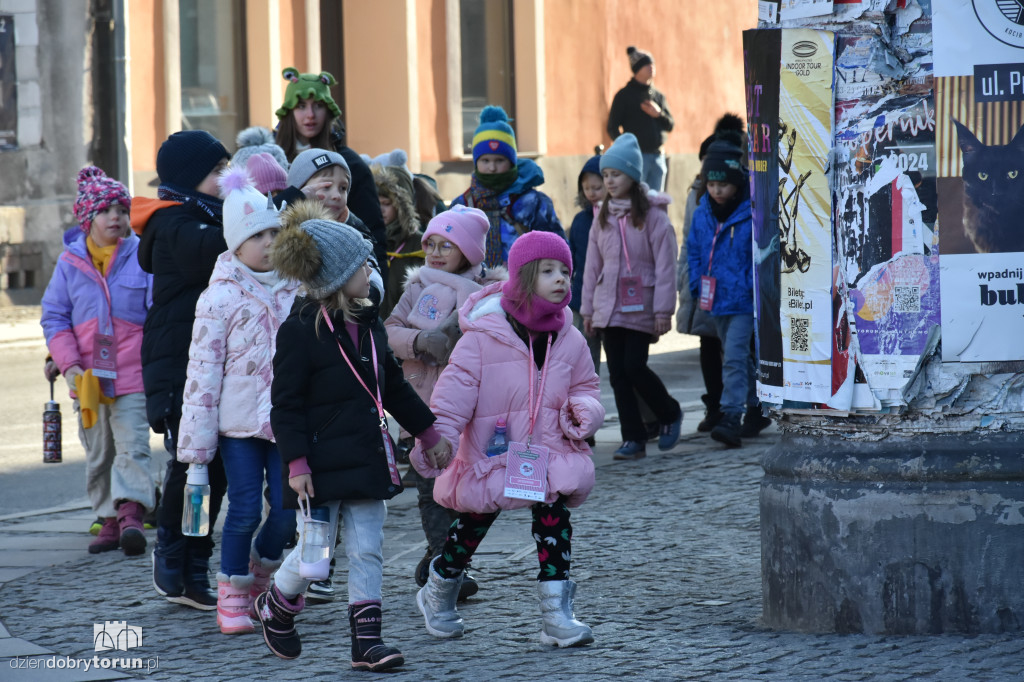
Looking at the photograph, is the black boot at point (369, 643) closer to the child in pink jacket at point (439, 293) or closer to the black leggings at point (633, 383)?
the child in pink jacket at point (439, 293)

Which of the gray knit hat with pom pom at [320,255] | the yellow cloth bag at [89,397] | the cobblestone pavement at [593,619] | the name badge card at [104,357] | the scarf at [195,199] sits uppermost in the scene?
the scarf at [195,199]

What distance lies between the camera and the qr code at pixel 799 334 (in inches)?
220

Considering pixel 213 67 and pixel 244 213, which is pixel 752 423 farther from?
pixel 213 67

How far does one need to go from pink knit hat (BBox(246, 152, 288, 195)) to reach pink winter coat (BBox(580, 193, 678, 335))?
302cm

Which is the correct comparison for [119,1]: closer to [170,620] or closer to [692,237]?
[692,237]

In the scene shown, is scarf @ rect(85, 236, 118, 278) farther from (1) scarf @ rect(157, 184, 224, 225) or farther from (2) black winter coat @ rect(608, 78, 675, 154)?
(2) black winter coat @ rect(608, 78, 675, 154)

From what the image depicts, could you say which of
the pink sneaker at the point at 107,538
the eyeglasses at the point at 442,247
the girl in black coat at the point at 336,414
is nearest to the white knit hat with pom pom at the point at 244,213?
the girl in black coat at the point at 336,414

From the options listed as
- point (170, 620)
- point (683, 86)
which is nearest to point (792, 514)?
point (170, 620)

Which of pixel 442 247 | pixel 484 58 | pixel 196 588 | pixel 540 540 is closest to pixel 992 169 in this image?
pixel 540 540

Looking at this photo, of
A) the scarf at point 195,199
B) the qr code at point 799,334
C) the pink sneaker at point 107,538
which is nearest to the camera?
the qr code at point 799,334

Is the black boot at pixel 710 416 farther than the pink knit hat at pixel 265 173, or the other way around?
the black boot at pixel 710 416

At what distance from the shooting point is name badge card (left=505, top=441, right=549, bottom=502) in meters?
5.79

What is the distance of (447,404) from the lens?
594cm

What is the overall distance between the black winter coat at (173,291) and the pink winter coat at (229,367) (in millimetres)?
312
